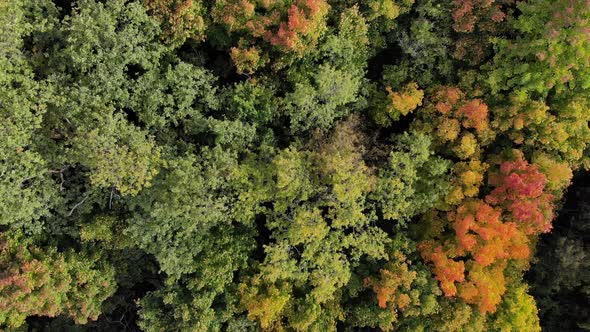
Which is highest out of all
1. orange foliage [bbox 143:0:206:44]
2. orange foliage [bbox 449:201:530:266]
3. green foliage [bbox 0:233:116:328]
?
orange foliage [bbox 143:0:206:44]

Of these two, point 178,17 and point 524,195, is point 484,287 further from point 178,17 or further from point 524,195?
point 178,17

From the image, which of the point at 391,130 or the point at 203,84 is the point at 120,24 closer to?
the point at 203,84

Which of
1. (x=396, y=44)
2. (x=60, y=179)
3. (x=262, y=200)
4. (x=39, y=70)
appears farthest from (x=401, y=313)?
(x=39, y=70)

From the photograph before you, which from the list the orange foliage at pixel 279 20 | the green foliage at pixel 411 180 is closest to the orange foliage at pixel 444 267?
the green foliage at pixel 411 180

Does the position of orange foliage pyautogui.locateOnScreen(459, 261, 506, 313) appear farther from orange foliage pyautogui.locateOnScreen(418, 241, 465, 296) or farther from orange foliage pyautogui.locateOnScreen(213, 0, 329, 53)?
orange foliage pyautogui.locateOnScreen(213, 0, 329, 53)

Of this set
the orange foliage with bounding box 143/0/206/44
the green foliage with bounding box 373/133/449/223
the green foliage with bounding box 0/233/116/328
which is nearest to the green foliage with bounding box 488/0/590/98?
the green foliage with bounding box 373/133/449/223

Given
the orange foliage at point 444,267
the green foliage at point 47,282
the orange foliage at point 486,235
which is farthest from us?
the orange foliage at point 444,267

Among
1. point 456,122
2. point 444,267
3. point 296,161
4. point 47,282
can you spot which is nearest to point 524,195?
point 456,122

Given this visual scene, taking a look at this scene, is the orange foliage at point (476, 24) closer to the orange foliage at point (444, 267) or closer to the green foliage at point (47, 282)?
the orange foliage at point (444, 267)
